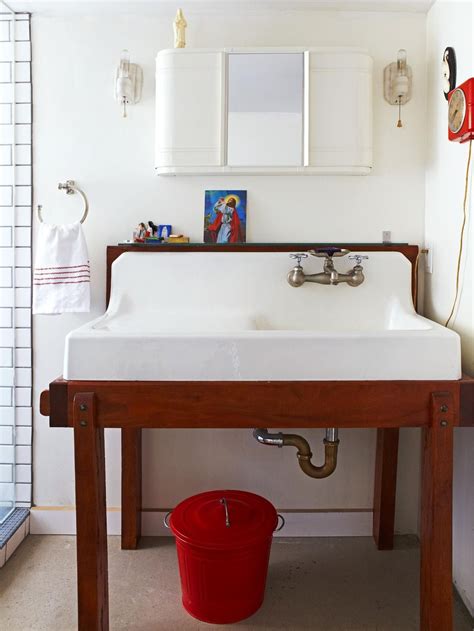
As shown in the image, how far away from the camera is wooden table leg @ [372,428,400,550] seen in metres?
1.95

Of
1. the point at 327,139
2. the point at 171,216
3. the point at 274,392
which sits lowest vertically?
the point at 274,392

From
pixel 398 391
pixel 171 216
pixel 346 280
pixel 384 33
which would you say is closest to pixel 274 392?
pixel 398 391

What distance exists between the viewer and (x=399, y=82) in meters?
1.89

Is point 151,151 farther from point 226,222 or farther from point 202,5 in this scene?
point 202,5

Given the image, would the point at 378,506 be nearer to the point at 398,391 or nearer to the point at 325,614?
the point at 325,614

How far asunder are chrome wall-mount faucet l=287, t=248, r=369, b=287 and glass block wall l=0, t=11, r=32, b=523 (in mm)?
967

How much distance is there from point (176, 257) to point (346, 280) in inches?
22.6

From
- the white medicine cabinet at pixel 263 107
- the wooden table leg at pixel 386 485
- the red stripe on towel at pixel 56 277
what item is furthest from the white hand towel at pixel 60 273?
the wooden table leg at pixel 386 485

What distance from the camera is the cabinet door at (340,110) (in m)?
1.87

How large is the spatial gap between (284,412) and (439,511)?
17.1 inches

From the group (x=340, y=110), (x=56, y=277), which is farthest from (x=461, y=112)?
→ (x=56, y=277)

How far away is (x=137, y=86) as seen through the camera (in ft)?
6.41

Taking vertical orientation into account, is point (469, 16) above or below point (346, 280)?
above

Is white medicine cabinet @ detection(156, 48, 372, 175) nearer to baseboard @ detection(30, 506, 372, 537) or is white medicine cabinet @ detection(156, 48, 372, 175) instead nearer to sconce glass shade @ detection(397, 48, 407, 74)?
sconce glass shade @ detection(397, 48, 407, 74)
